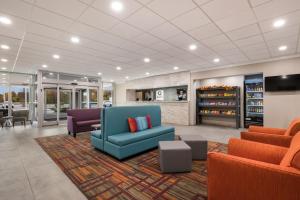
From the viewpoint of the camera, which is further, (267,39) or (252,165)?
(267,39)

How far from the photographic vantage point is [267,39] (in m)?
3.84

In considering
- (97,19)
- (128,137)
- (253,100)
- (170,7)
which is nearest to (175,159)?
(128,137)

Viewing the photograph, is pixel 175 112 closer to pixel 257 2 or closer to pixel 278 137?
pixel 278 137

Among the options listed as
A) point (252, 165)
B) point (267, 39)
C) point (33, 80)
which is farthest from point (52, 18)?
point (33, 80)

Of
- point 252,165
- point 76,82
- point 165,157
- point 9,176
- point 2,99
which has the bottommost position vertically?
point 9,176

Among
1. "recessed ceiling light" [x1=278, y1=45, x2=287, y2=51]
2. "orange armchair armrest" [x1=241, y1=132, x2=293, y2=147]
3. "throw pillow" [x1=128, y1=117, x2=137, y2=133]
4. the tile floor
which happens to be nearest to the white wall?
"recessed ceiling light" [x1=278, y1=45, x2=287, y2=51]

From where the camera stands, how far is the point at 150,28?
125 inches

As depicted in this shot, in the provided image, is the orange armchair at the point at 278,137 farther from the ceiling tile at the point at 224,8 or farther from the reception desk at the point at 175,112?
the reception desk at the point at 175,112

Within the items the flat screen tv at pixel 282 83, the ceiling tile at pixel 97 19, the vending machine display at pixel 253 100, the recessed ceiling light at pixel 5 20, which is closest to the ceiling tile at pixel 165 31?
the ceiling tile at pixel 97 19

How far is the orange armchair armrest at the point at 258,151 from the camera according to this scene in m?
1.74

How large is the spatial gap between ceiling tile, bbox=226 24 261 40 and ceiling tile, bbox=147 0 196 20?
1.53 m

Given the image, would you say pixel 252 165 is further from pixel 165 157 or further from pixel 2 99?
pixel 2 99

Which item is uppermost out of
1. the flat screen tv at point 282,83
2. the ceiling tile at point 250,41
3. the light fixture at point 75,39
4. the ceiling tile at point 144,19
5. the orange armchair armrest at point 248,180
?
the ceiling tile at point 250,41

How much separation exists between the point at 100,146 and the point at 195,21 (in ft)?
11.0
